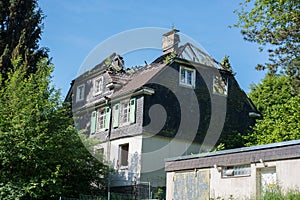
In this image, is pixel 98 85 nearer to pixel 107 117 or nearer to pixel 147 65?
pixel 107 117

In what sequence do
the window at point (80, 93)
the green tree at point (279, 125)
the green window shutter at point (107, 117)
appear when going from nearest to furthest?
the green tree at point (279, 125) < the green window shutter at point (107, 117) < the window at point (80, 93)

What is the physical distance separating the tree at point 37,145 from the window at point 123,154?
11.8ft

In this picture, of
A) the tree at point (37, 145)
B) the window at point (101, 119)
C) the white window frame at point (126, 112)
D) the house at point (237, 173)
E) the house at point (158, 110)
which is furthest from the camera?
the window at point (101, 119)

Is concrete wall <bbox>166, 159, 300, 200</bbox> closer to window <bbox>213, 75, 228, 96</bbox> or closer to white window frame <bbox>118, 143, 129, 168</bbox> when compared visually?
white window frame <bbox>118, 143, 129, 168</bbox>

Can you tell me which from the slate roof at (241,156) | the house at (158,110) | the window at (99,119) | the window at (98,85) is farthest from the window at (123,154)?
the slate roof at (241,156)

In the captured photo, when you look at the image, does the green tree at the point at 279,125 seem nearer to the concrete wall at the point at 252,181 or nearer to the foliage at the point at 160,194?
the foliage at the point at 160,194

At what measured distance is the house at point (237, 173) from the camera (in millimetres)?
13656

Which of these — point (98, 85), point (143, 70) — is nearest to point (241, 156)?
point (143, 70)

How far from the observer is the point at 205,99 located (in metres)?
27.5

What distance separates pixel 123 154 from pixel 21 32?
30.2 ft

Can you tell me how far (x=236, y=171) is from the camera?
15.4m

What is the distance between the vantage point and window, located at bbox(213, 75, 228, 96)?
28.3 m

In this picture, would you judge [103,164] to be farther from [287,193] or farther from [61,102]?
[287,193]

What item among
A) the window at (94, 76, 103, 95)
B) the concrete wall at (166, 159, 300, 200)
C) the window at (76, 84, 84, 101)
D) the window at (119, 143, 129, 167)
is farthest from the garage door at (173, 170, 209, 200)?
the window at (76, 84, 84, 101)
